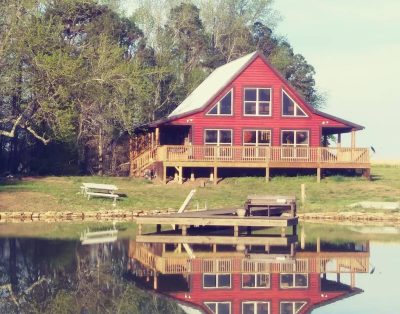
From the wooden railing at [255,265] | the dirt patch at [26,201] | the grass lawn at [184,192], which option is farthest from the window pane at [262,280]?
the dirt patch at [26,201]

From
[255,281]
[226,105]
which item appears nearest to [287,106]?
[226,105]

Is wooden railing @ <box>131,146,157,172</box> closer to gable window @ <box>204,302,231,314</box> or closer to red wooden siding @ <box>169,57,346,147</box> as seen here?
red wooden siding @ <box>169,57,346,147</box>

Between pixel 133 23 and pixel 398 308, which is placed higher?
pixel 133 23

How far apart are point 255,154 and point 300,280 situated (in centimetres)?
2856

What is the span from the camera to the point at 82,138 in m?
58.6

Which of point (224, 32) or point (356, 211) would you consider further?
point (224, 32)

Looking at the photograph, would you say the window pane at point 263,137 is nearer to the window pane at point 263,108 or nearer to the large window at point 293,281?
the window pane at point 263,108

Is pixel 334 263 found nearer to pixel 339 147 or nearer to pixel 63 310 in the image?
pixel 63 310

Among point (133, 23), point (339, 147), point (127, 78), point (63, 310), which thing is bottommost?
point (63, 310)

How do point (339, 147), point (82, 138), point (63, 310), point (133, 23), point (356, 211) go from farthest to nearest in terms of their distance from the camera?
point (133, 23) → point (82, 138) → point (339, 147) → point (356, 211) → point (63, 310)

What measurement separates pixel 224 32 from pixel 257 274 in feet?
196

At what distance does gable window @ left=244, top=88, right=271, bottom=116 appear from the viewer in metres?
52.2

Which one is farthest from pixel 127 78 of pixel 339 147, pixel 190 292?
pixel 190 292

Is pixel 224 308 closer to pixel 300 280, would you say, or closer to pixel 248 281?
pixel 248 281
